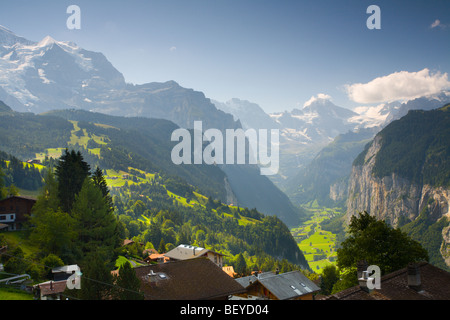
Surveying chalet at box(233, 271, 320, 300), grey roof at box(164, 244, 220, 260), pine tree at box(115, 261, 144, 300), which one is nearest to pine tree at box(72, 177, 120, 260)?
chalet at box(233, 271, 320, 300)

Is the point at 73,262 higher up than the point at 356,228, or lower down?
lower down

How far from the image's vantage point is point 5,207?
223ft

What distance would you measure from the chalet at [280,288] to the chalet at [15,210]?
4688 cm

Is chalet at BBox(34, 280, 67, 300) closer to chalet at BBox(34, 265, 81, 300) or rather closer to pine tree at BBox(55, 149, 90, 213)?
chalet at BBox(34, 265, 81, 300)

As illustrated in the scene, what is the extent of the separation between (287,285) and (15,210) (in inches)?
2118

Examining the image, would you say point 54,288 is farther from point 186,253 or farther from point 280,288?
point 186,253

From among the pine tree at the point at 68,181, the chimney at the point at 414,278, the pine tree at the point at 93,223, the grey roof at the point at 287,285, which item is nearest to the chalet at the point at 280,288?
the grey roof at the point at 287,285

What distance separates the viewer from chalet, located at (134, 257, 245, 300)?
34594 mm

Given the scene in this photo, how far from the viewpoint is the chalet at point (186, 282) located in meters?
34.6

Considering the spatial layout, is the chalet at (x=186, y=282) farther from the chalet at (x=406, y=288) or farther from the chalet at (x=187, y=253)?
the chalet at (x=187, y=253)

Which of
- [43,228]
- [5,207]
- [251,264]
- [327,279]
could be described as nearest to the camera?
[43,228]

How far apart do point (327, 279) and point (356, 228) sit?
36.7m
